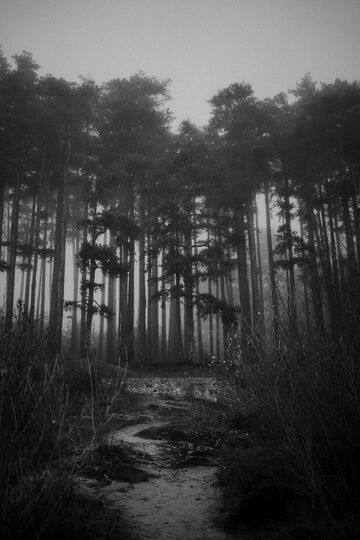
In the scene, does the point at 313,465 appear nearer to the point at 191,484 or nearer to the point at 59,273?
the point at 191,484

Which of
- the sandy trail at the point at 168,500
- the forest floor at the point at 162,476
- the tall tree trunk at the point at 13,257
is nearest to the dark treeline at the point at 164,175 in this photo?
the tall tree trunk at the point at 13,257

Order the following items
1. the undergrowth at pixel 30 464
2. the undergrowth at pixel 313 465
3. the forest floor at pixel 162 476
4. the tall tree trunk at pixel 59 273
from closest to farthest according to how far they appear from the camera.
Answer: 1. the undergrowth at pixel 30 464
2. the undergrowth at pixel 313 465
3. the forest floor at pixel 162 476
4. the tall tree trunk at pixel 59 273

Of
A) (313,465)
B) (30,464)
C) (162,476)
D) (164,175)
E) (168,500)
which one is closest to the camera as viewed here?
(30,464)

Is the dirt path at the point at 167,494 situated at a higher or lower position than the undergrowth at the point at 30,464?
lower

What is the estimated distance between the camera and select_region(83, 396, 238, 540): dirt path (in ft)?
9.18

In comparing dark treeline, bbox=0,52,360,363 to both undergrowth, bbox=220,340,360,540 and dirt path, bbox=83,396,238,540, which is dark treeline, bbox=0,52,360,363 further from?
undergrowth, bbox=220,340,360,540

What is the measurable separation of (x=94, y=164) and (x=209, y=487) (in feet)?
62.4

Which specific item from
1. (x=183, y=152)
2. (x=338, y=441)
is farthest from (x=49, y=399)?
(x=183, y=152)

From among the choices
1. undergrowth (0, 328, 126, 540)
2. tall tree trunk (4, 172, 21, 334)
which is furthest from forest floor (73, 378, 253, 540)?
tall tree trunk (4, 172, 21, 334)

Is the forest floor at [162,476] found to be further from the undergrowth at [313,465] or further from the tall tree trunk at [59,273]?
the tall tree trunk at [59,273]

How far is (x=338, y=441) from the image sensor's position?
2.50 meters

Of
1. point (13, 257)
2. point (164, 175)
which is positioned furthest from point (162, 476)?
point (13, 257)

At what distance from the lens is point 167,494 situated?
3.56 m

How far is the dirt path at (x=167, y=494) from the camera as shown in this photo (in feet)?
9.18
